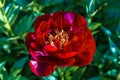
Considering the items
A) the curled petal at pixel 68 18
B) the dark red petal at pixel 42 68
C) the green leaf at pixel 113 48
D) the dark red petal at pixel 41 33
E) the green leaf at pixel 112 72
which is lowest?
the green leaf at pixel 112 72

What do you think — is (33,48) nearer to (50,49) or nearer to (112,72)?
(50,49)

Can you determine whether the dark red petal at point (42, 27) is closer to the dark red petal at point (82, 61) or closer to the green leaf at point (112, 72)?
the dark red petal at point (82, 61)

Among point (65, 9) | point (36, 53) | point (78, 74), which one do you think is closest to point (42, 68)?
point (36, 53)

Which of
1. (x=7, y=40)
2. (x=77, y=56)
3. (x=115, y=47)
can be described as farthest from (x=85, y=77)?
(x=77, y=56)

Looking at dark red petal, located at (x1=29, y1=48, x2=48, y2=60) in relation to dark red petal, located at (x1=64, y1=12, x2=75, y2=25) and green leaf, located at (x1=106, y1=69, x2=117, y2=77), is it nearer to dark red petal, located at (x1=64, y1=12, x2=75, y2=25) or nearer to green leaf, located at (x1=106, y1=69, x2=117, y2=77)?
dark red petal, located at (x1=64, y1=12, x2=75, y2=25)

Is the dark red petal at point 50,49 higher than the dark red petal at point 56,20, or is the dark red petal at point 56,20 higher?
the dark red petal at point 56,20

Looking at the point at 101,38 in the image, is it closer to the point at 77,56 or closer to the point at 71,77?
the point at 71,77

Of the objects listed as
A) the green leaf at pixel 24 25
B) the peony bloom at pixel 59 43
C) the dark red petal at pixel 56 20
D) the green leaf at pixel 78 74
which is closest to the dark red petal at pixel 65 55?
the peony bloom at pixel 59 43
